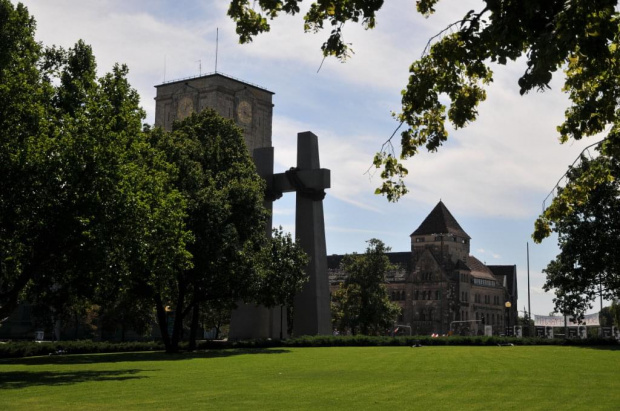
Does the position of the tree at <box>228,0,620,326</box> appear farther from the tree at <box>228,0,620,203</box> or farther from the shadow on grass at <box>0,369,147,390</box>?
the shadow on grass at <box>0,369,147,390</box>

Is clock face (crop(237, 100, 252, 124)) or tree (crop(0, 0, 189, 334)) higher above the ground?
clock face (crop(237, 100, 252, 124))

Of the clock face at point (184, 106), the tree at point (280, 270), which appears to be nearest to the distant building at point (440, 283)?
the clock face at point (184, 106)

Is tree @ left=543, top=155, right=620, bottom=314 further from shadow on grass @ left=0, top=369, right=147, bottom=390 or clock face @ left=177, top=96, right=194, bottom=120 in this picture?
clock face @ left=177, top=96, right=194, bottom=120

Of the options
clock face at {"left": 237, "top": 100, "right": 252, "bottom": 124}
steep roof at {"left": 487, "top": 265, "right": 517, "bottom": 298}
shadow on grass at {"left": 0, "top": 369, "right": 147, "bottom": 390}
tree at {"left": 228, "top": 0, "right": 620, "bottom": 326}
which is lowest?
shadow on grass at {"left": 0, "top": 369, "right": 147, "bottom": 390}

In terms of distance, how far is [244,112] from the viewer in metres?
168

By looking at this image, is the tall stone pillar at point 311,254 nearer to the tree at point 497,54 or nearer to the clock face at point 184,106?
the tree at point 497,54

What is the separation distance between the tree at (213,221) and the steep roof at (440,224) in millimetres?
116773

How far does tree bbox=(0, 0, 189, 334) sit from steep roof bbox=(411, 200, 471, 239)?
446 feet

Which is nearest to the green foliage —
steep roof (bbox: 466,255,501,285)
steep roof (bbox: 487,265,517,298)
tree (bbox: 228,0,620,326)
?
tree (bbox: 228,0,620,326)

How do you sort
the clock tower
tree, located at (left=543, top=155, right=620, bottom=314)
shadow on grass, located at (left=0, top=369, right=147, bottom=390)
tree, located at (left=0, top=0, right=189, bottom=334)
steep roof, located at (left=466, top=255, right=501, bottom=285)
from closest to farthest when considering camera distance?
shadow on grass, located at (left=0, top=369, right=147, bottom=390)
tree, located at (left=0, top=0, right=189, bottom=334)
tree, located at (left=543, top=155, right=620, bottom=314)
the clock tower
steep roof, located at (left=466, top=255, right=501, bottom=285)

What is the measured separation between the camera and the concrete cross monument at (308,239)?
206ft

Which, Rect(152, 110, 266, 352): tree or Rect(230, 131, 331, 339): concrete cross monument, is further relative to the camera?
Rect(230, 131, 331, 339): concrete cross monument

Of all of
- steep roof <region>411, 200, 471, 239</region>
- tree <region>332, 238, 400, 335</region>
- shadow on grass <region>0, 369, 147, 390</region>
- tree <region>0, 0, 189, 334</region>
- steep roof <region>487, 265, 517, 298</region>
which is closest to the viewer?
shadow on grass <region>0, 369, 147, 390</region>

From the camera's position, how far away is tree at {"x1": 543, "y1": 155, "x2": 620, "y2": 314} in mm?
62406
